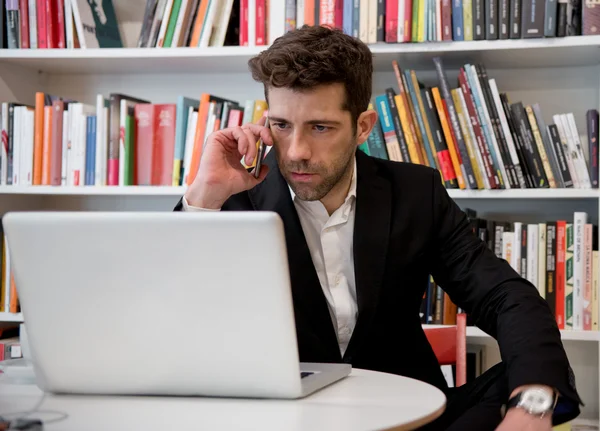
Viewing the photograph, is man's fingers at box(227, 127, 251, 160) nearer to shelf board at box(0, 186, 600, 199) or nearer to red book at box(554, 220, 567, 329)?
shelf board at box(0, 186, 600, 199)

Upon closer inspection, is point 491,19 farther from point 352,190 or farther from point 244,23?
point 352,190

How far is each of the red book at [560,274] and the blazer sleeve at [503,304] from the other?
71 centimetres

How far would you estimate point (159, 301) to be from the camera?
2.95 feet

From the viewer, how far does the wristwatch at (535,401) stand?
1.02 meters

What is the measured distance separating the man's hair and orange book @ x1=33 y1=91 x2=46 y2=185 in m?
1.13

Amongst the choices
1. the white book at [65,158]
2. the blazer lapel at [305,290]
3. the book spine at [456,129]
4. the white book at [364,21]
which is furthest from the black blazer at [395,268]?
the white book at [65,158]

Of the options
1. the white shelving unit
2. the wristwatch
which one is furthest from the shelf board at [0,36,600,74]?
the wristwatch

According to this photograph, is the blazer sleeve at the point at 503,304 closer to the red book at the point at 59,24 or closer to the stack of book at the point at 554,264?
the stack of book at the point at 554,264

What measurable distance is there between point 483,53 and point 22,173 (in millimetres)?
1469

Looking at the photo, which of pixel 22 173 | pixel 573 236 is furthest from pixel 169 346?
pixel 22 173

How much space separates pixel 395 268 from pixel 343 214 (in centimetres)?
16

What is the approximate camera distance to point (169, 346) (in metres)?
0.91

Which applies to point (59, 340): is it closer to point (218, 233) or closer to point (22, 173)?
point (218, 233)

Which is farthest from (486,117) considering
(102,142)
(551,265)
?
(102,142)
